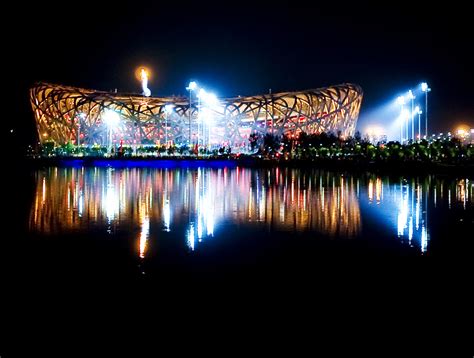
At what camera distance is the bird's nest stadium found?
8538 cm

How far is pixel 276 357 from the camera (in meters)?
5.08

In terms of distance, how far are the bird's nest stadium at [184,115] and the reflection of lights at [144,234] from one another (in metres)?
70.6

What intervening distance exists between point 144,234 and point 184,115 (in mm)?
78138

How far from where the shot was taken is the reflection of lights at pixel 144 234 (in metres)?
9.75

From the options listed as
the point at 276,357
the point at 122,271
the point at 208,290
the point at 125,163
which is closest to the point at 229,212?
the point at 122,271

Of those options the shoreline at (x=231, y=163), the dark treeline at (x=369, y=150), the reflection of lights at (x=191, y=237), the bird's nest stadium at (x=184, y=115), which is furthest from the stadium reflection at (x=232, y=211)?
the bird's nest stadium at (x=184, y=115)

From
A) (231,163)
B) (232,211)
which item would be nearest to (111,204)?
(232,211)

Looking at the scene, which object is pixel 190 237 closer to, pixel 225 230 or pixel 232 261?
pixel 225 230

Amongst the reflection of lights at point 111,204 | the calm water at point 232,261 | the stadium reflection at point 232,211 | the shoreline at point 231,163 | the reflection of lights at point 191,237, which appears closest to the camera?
the calm water at point 232,261

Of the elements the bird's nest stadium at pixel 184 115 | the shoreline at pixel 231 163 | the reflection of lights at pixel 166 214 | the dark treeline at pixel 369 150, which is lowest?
the reflection of lights at pixel 166 214

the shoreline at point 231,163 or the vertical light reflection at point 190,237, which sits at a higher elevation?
the shoreline at point 231,163

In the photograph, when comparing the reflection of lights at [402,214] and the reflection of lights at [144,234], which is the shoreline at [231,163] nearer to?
the reflection of lights at [402,214]

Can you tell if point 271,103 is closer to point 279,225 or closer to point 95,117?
point 95,117

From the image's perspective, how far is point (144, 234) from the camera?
37.5ft
